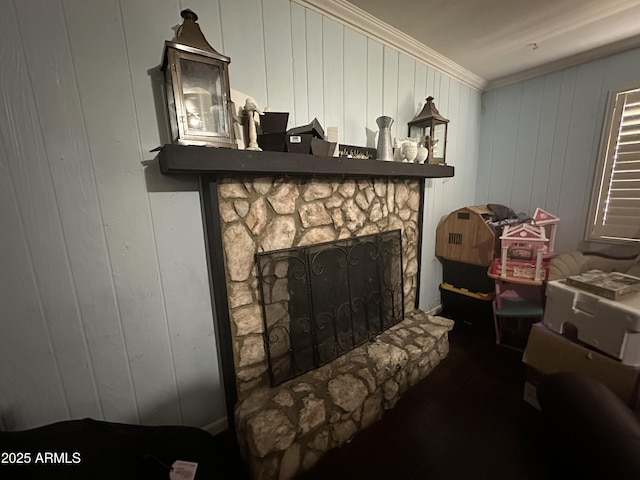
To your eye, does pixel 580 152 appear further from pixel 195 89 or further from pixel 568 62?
pixel 195 89

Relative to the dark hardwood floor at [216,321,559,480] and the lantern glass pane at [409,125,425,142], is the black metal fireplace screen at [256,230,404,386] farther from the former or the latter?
the lantern glass pane at [409,125,425,142]

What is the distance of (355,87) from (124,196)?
1.42m

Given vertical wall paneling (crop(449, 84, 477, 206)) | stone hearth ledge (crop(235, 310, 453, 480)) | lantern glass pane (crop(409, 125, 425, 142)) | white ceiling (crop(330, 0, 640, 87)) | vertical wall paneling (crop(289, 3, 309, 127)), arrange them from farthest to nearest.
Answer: vertical wall paneling (crop(449, 84, 477, 206)) < lantern glass pane (crop(409, 125, 425, 142)) < white ceiling (crop(330, 0, 640, 87)) < vertical wall paneling (crop(289, 3, 309, 127)) < stone hearth ledge (crop(235, 310, 453, 480))

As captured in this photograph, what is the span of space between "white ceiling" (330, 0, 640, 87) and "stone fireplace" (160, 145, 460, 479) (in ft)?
2.84

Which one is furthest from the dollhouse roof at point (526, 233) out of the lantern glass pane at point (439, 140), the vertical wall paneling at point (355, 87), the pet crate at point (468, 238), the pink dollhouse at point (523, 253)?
the vertical wall paneling at point (355, 87)

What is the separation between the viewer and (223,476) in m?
1.01

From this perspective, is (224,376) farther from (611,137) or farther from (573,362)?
(611,137)

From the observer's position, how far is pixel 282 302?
1.45 m

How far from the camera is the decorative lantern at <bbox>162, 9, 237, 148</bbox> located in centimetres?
93

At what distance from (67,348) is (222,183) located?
2.91 ft

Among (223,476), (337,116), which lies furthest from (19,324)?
(337,116)

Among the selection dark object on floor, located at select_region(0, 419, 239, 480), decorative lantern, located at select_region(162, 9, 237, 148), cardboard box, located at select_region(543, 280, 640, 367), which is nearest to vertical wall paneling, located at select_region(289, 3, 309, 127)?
decorative lantern, located at select_region(162, 9, 237, 148)

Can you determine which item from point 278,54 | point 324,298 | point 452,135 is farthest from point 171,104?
point 452,135

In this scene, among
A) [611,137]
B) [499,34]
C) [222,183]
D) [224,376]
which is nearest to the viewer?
[222,183]
